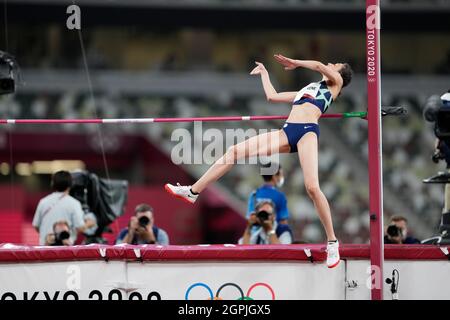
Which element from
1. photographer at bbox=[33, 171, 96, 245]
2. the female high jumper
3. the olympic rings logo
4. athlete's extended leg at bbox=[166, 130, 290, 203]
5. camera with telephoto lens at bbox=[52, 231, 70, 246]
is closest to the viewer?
the olympic rings logo

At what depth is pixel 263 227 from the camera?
9.99 metres

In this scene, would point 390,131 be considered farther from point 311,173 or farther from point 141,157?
point 311,173

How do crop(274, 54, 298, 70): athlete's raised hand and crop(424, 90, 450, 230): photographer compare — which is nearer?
crop(274, 54, 298, 70): athlete's raised hand

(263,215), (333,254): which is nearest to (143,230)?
(263,215)

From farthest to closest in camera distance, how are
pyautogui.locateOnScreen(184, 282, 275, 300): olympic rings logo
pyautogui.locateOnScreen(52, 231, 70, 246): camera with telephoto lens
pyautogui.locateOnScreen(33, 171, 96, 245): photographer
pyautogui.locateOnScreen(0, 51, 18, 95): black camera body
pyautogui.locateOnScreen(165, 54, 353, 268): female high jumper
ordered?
pyautogui.locateOnScreen(33, 171, 96, 245): photographer
pyautogui.locateOnScreen(0, 51, 18, 95): black camera body
pyautogui.locateOnScreen(52, 231, 70, 246): camera with telephoto lens
pyautogui.locateOnScreen(165, 54, 353, 268): female high jumper
pyautogui.locateOnScreen(184, 282, 275, 300): olympic rings logo

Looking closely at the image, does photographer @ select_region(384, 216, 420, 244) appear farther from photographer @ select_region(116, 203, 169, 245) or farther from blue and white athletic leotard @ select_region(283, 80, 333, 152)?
photographer @ select_region(116, 203, 169, 245)

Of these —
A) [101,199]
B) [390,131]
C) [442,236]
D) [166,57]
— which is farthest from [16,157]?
[442,236]

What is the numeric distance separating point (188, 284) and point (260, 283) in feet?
1.78

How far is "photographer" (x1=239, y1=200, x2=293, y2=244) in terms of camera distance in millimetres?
9828

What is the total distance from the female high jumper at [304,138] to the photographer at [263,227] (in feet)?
5.04

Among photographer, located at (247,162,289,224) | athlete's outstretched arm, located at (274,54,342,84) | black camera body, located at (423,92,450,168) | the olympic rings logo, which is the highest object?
athlete's outstretched arm, located at (274,54,342,84)

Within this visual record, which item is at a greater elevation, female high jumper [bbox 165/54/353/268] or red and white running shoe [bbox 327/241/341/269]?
female high jumper [bbox 165/54/353/268]

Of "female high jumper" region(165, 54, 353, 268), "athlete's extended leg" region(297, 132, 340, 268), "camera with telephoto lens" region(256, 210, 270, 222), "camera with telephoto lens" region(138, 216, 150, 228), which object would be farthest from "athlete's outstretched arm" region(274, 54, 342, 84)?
"camera with telephoto lens" region(138, 216, 150, 228)

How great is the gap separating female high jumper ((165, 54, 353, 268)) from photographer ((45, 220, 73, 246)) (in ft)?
4.81
